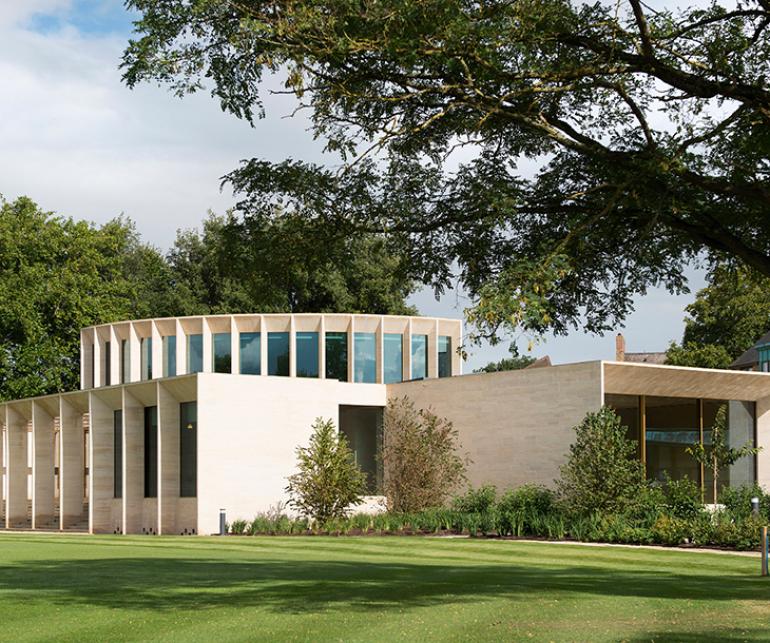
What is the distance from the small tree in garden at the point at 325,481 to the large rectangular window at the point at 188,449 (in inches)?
118

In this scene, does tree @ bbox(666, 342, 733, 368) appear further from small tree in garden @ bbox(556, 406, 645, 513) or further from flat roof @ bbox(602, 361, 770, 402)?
small tree in garden @ bbox(556, 406, 645, 513)

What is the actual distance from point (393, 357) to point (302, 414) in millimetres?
7487

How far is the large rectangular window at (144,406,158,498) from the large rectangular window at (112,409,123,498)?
1.43 metres

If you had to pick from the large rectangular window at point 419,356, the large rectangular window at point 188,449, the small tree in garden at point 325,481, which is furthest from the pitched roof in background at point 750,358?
the large rectangular window at point 188,449

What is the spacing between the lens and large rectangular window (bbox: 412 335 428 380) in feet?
146

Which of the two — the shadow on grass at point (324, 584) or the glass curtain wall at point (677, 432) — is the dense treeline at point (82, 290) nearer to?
the glass curtain wall at point (677, 432)

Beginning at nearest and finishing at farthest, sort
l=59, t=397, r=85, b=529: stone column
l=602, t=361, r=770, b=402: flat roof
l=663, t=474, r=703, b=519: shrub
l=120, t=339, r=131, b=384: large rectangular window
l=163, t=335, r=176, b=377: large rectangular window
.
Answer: l=663, t=474, r=703, b=519: shrub
l=602, t=361, r=770, b=402: flat roof
l=59, t=397, r=85, b=529: stone column
l=163, t=335, r=176, b=377: large rectangular window
l=120, t=339, r=131, b=384: large rectangular window

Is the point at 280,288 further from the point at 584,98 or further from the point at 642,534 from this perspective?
the point at 642,534

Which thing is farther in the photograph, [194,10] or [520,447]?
[520,447]

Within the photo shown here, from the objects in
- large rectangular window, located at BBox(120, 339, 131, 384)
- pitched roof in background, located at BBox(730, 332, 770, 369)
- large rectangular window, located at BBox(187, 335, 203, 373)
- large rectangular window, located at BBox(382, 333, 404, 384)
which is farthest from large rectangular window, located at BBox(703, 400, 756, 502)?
pitched roof in background, located at BBox(730, 332, 770, 369)

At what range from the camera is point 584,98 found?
1438cm

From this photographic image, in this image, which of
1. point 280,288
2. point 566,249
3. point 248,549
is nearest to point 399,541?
point 248,549

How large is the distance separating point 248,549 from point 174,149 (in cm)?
904

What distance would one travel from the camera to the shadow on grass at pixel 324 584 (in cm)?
1552
